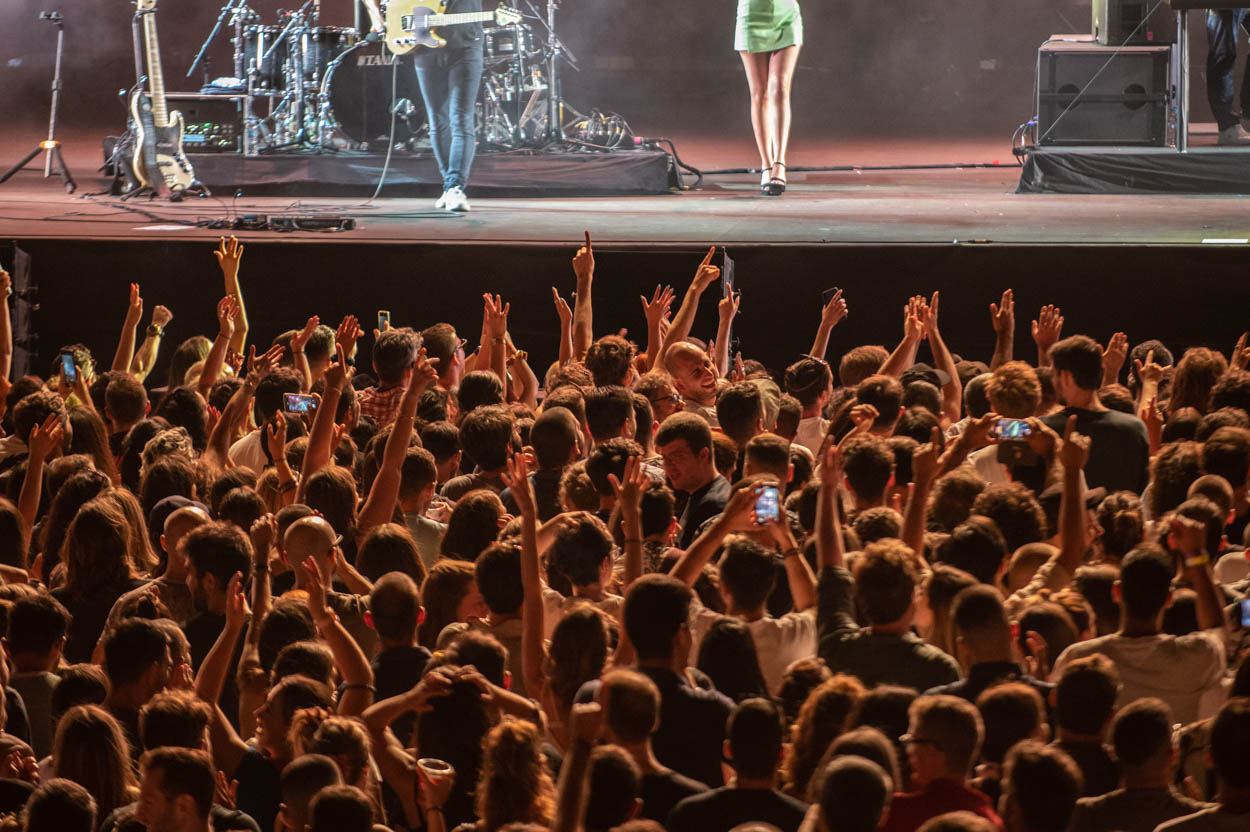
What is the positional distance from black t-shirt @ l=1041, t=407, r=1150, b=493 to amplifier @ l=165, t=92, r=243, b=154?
784 cm

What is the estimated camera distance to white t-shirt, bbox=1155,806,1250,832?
7.59 feet

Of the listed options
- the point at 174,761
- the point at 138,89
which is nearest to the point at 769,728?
the point at 174,761

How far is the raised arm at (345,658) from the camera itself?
9.43 ft

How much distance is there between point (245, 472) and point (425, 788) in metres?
1.84

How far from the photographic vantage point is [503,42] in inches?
421

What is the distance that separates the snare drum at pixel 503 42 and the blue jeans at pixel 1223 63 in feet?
17.5

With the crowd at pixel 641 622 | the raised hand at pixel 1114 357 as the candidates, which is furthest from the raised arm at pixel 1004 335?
the crowd at pixel 641 622

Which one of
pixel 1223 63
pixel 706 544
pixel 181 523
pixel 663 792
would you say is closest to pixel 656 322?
pixel 181 523

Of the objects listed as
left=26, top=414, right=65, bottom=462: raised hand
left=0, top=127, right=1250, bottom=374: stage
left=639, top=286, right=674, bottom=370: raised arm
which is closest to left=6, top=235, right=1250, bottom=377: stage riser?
left=0, top=127, right=1250, bottom=374: stage

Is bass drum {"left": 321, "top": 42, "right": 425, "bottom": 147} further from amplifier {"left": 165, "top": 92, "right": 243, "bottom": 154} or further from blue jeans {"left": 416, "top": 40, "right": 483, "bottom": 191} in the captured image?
blue jeans {"left": 416, "top": 40, "right": 483, "bottom": 191}

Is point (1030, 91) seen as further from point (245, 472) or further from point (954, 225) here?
point (245, 472)

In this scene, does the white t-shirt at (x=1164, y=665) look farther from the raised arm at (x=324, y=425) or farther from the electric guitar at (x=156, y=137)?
the electric guitar at (x=156, y=137)

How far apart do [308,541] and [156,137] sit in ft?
25.2

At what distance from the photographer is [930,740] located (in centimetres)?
232
